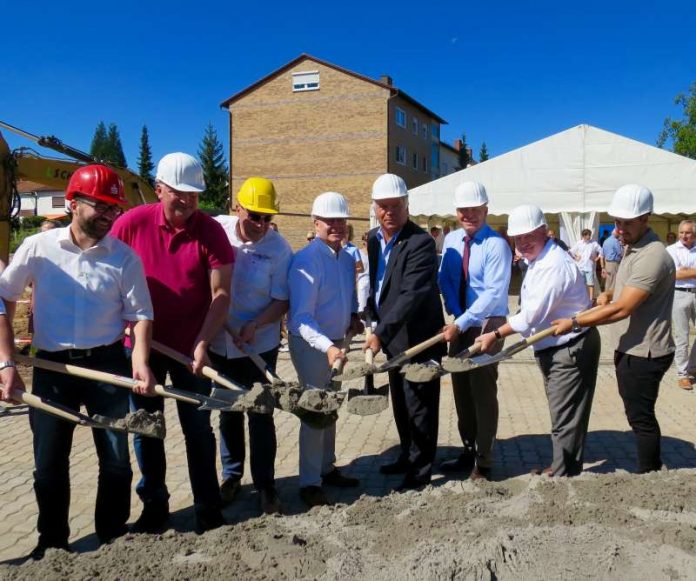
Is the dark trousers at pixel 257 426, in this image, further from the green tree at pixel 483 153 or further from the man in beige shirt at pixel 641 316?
the green tree at pixel 483 153

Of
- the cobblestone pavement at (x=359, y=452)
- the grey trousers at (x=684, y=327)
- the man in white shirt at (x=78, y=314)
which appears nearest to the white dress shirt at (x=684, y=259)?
the grey trousers at (x=684, y=327)

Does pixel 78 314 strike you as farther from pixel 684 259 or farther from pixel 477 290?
pixel 684 259

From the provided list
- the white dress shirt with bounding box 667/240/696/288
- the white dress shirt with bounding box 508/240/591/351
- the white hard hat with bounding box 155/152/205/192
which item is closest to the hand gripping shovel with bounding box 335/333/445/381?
the white dress shirt with bounding box 508/240/591/351

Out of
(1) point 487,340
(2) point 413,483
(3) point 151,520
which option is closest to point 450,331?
(1) point 487,340

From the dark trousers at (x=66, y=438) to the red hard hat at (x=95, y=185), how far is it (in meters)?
0.84

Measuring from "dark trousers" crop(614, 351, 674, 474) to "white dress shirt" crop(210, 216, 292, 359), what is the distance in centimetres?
233

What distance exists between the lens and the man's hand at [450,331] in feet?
14.1

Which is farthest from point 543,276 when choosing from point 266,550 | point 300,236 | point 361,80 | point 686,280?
point 361,80

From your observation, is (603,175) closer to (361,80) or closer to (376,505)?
(376,505)

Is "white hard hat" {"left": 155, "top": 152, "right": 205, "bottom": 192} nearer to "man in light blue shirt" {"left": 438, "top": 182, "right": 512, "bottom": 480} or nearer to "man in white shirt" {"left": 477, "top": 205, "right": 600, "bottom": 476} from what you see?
"man in light blue shirt" {"left": 438, "top": 182, "right": 512, "bottom": 480}

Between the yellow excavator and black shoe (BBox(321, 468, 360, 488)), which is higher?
the yellow excavator

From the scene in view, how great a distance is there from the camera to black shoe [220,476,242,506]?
4.43 metres

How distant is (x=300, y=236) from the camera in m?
38.7

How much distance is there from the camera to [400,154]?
42.2m
